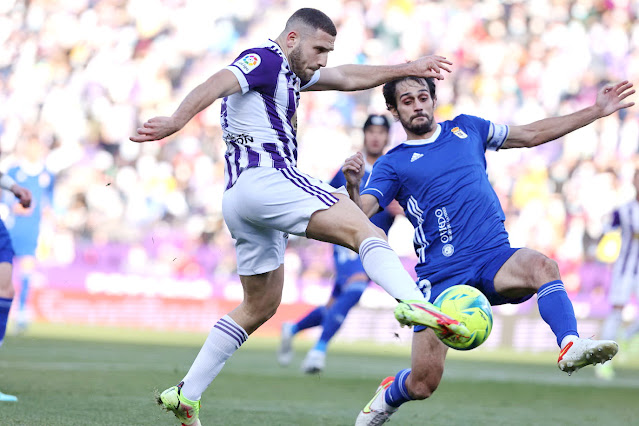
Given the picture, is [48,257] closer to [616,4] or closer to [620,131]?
[620,131]

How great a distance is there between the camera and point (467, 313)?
170 inches

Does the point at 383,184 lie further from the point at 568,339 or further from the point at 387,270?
the point at 568,339

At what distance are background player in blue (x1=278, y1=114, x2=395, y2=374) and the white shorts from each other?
4.05 metres

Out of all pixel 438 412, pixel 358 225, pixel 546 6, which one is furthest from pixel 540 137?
pixel 546 6

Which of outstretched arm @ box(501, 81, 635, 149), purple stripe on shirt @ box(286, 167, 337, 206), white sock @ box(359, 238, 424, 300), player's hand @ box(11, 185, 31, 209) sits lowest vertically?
white sock @ box(359, 238, 424, 300)

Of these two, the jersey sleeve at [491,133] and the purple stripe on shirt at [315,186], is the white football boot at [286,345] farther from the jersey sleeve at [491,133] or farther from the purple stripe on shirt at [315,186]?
the purple stripe on shirt at [315,186]

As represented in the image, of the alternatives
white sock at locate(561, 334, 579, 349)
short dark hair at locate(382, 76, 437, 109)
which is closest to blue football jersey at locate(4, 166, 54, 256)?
short dark hair at locate(382, 76, 437, 109)

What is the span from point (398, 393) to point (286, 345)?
563 cm

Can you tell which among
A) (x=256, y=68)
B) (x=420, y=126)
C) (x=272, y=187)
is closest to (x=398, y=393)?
(x=272, y=187)

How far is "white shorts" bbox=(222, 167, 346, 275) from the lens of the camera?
4484 mm

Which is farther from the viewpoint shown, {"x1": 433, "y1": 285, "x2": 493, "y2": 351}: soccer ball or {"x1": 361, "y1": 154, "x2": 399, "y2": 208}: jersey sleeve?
{"x1": 361, "y1": 154, "x2": 399, "y2": 208}: jersey sleeve

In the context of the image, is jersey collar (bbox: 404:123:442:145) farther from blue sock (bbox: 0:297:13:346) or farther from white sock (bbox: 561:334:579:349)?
blue sock (bbox: 0:297:13:346)

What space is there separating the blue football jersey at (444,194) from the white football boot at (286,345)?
17.2 ft

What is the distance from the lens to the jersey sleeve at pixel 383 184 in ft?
17.7
